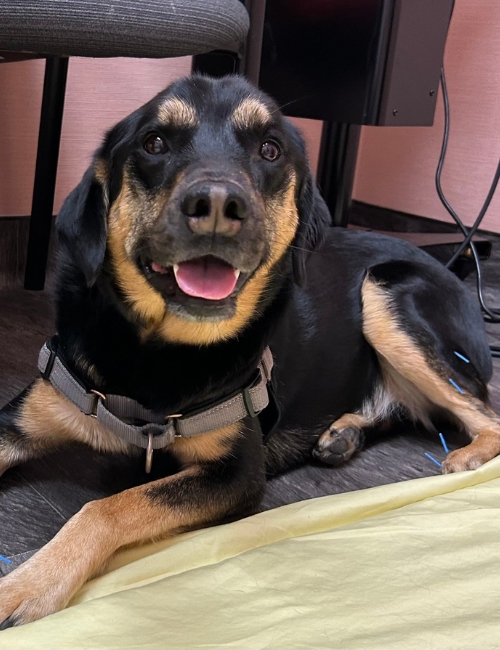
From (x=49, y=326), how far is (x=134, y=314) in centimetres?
116

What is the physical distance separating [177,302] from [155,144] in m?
0.32

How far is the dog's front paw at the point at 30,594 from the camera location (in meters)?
0.99

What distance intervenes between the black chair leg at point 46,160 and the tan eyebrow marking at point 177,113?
1.22m

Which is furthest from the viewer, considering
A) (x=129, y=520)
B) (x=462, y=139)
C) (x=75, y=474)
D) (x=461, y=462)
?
(x=462, y=139)

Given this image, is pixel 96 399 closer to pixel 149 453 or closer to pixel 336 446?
pixel 149 453

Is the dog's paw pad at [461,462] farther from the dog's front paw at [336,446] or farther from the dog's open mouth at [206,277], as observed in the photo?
the dog's open mouth at [206,277]

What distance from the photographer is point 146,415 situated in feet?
4.25

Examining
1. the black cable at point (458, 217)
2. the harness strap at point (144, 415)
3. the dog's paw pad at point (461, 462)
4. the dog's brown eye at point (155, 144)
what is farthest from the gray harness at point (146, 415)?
the black cable at point (458, 217)

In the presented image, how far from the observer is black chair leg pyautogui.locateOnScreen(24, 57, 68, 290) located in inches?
93.3

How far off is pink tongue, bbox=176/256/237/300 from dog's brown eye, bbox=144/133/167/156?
25cm

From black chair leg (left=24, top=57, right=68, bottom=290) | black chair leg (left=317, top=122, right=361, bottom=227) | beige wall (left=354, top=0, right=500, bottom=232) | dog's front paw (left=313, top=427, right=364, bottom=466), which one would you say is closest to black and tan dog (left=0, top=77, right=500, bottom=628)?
dog's front paw (left=313, top=427, right=364, bottom=466)

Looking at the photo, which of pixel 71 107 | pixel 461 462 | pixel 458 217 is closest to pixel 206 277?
pixel 461 462

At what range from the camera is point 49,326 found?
2.36 metres

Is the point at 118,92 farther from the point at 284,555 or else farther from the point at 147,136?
the point at 284,555
